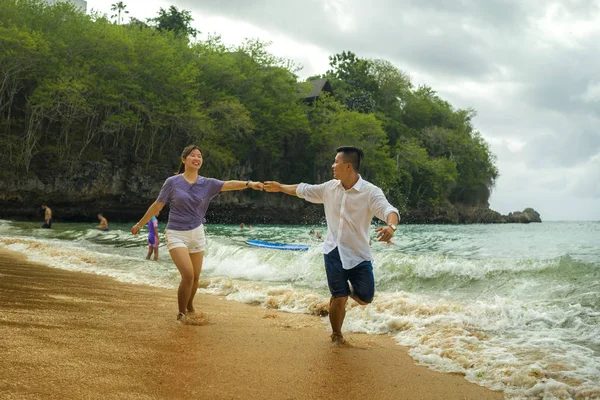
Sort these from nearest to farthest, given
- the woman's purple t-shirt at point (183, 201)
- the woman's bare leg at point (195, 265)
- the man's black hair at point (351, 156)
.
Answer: the man's black hair at point (351, 156), the woman's purple t-shirt at point (183, 201), the woman's bare leg at point (195, 265)

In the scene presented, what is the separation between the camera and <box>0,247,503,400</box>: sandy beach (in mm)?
2988

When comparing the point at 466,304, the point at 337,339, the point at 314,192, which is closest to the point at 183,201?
the point at 314,192

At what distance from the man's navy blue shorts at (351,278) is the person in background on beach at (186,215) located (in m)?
1.62

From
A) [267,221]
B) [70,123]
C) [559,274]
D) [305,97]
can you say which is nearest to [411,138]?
[305,97]

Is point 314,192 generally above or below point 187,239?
above

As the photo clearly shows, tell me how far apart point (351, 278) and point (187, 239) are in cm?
199

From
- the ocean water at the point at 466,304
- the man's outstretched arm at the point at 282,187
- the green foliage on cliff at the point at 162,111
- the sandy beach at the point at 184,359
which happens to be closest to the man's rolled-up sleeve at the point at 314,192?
the man's outstretched arm at the point at 282,187

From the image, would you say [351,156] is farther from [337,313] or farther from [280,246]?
[280,246]

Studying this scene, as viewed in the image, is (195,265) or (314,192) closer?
(314,192)

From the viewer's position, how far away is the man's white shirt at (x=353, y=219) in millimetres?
4480

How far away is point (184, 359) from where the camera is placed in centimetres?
370

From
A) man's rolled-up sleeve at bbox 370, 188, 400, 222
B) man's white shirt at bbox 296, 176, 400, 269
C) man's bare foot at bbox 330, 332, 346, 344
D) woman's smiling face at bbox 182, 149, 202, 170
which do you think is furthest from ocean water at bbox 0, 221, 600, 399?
woman's smiling face at bbox 182, 149, 202, 170

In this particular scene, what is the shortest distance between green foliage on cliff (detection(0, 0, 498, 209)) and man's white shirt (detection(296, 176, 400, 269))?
99.4ft

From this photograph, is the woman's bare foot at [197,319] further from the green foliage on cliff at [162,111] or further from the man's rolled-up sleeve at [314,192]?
the green foliage on cliff at [162,111]
